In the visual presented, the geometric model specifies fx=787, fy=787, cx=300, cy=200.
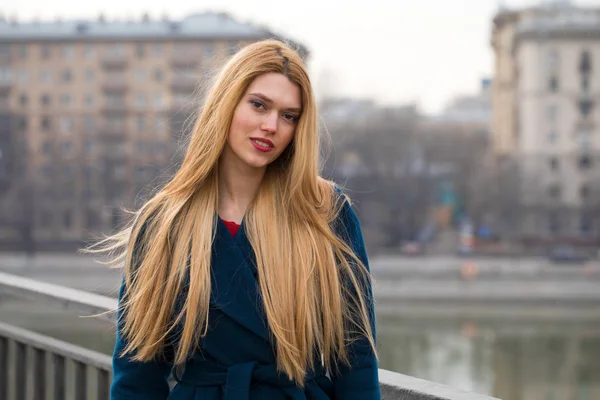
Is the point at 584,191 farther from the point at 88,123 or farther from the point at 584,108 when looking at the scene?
the point at 88,123

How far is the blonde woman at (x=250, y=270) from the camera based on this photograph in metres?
1.38

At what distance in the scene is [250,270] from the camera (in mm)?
1416

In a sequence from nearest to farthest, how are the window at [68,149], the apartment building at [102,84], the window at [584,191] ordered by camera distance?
1. the apartment building at [102,84]
2. the window at [68,149]
3. the window at [584,191]

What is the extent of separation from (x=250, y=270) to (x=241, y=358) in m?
0.16

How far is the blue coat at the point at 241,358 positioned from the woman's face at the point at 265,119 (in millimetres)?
153

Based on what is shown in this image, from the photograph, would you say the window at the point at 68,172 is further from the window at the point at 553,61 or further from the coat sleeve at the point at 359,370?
the coat sleeve at the point at 359,370

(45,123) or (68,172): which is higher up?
(45,123)

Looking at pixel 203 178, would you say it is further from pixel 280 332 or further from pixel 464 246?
pixel 464 246

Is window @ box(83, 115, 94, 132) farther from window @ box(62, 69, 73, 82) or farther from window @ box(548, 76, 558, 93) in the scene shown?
window @ box(548, 76, 558, 93)

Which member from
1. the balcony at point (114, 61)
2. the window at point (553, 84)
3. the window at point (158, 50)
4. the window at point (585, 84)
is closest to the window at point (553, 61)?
the window at point (553, 84)

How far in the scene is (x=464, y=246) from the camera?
104 ft

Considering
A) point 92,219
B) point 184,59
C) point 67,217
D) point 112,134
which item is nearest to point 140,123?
point 112,134

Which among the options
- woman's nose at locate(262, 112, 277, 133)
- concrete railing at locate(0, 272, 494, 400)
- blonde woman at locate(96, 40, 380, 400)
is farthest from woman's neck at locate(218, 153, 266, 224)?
concrete railing at locate(0, 272, 494, 400)

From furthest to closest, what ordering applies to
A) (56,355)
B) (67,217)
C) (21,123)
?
(21,123) → (67,217) → (56,355)
